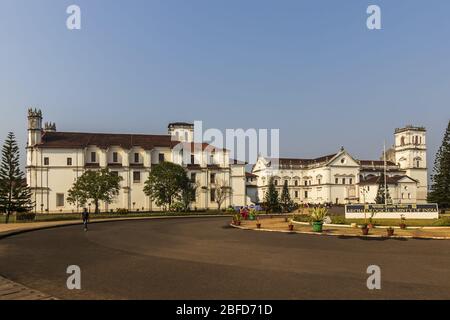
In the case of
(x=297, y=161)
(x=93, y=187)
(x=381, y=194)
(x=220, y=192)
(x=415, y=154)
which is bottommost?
(x=381, y=194)

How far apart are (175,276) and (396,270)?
20.4 ft

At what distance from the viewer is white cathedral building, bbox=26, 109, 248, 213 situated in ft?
233

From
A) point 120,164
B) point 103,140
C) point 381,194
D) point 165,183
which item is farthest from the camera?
point 381,194

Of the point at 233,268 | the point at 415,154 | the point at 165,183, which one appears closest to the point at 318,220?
the point at 233,268

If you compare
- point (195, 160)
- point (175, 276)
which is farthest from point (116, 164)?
point (175, 276)

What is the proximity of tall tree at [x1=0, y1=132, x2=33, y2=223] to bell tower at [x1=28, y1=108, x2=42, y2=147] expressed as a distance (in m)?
25.9

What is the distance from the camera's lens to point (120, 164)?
75312 millimetres

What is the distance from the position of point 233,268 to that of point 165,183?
54.2m

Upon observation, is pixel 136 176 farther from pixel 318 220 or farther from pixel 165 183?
pixel 318 220

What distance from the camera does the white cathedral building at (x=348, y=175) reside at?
101 meters

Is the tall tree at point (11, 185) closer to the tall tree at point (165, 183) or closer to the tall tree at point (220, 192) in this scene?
the tall tree at point (165, 183)

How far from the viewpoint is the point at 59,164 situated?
2840 inches

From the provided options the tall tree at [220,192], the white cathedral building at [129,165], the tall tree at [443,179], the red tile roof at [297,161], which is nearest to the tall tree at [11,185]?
the white cathedral building at [129,165]

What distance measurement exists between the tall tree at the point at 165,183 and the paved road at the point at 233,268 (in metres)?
45.4
